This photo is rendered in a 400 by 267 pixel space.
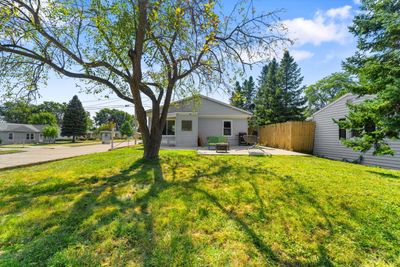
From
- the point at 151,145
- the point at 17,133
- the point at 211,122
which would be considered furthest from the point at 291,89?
the point at 17,133

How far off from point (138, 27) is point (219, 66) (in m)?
3.26

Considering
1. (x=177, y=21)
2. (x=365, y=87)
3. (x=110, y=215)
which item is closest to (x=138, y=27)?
(x=177, y=21)

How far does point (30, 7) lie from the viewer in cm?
638

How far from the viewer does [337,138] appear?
40.5ft

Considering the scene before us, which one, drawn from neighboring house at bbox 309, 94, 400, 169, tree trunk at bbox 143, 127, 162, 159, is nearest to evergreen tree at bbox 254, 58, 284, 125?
neighboring house at bbox 309, 94, 400, 169

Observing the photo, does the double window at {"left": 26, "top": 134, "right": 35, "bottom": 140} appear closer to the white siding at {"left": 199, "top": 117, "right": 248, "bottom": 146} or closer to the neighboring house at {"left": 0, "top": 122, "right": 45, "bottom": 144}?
the neighboring house at {"left": 0, "top": 122, "right": 45, "bottom": 144}

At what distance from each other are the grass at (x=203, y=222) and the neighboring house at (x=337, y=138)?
5.25m

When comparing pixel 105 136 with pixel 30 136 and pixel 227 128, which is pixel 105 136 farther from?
pixel 227 128

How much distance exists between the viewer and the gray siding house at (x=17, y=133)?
134 ft

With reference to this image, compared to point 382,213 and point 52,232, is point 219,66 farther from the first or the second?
point 52,232

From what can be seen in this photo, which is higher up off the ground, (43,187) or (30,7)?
(30,7)

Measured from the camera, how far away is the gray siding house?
134 ft

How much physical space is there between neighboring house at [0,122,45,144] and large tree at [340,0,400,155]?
173ft

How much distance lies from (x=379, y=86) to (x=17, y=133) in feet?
182
